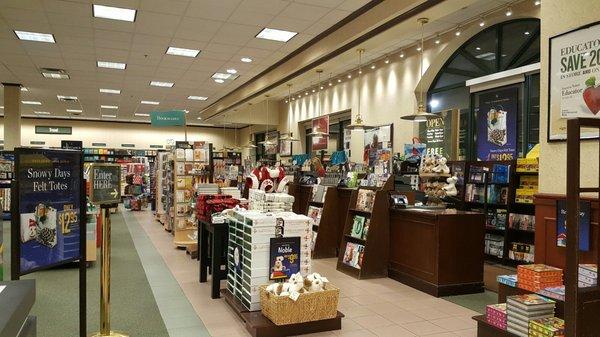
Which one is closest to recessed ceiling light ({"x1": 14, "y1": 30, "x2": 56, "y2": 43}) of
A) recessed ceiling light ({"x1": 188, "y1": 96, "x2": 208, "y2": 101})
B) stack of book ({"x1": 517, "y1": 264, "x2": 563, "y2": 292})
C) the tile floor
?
the tile floor

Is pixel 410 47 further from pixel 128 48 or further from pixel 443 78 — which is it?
pixel 128 48

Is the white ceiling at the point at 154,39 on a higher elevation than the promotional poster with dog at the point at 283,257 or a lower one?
higher

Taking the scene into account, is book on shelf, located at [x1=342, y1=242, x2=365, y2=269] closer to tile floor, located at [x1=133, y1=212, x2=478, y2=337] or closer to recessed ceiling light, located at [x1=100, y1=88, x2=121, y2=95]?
tile floor, located at [x1=133, y1=212, x2=478, y2=337]

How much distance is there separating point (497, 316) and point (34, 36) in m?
8.97

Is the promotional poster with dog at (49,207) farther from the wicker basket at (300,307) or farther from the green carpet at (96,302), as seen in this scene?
the wicker basket at (300,307)

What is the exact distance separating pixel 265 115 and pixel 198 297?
13.8 m

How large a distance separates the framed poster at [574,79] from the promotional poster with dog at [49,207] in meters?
3.88

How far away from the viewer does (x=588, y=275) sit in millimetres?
3057

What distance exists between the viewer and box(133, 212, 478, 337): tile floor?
410 cm

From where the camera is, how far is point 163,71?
11328 millimetres

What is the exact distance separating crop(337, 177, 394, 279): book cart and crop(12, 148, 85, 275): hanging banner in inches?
148

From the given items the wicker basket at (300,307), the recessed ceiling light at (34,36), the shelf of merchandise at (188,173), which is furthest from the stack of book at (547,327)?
the recessed ceiling light at (34,36)

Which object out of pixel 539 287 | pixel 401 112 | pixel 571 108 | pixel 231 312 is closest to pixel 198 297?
pixel 231 312

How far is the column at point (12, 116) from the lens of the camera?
12.8 metres
